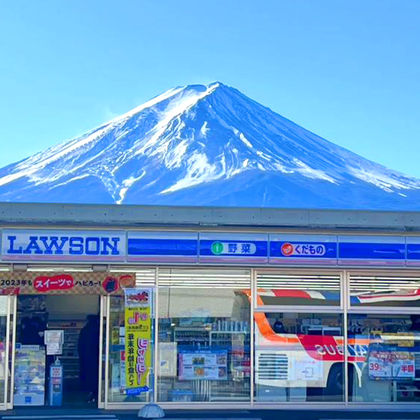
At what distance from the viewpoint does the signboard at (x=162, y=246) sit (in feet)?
35.5

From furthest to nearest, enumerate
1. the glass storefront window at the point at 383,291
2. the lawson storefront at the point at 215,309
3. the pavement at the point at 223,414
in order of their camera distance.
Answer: the glass storefront window at the point at 383,291 < the lawson storefront at the point at 215,309 < the pavement at the point at 223,414

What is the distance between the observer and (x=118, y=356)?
1127 cm

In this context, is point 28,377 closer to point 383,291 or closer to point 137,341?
point 137,341

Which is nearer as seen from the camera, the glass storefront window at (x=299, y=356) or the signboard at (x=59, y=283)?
the signboard at (x=59, y=283)

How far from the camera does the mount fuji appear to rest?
38.2m

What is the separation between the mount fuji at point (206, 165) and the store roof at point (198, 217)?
2430 centimetres

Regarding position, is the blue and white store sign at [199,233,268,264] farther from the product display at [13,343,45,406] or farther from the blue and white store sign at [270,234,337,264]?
the product display at [13,343,45,406]

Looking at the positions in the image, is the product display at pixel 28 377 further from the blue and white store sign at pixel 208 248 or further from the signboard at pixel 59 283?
the blue and white store sign at pixel 208 248

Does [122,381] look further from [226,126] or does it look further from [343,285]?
[226,126]

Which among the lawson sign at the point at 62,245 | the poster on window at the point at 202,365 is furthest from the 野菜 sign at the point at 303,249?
the lawson sign at the point at 62,245

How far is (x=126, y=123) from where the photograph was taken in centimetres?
4766

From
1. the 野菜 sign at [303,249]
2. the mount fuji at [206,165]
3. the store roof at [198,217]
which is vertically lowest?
the 野菜 sign at [303,249]

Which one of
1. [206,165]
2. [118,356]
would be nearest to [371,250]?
[118,356]

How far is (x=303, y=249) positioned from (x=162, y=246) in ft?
7.20
